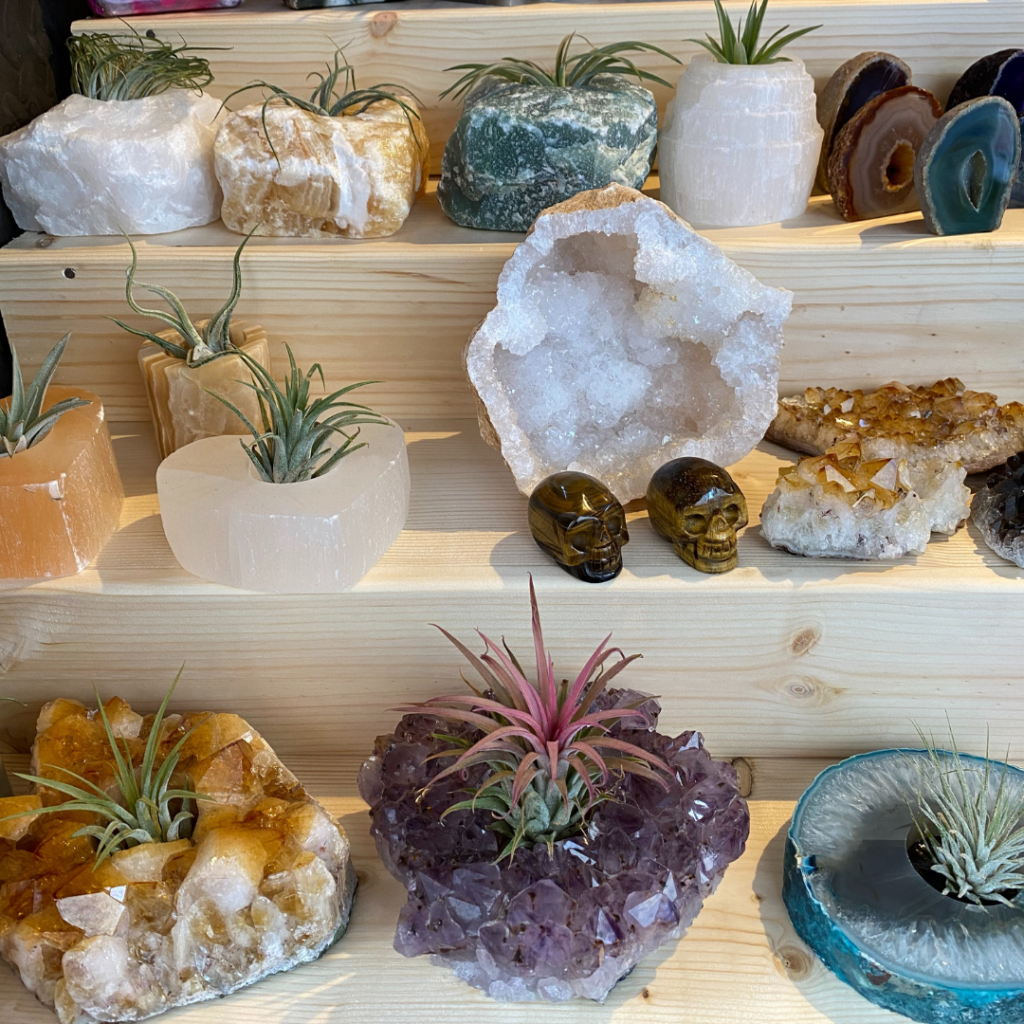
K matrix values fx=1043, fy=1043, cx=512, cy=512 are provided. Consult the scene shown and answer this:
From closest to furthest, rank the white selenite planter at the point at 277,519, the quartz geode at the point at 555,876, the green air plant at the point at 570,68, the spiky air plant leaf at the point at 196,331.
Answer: the quartz geode at the point at 555,876 < the white selenite planter at the point at 277,519 < the spiky air plant leaf at the point at 196,331 < the green air plant at the point at 570,68

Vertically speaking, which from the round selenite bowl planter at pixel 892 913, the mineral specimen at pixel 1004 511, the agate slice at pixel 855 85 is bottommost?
the round selenite bowl planter at pixel 892 913

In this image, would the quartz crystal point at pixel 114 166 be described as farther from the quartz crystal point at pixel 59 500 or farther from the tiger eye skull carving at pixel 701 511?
the tiger eye skull carving at pixel 701 511

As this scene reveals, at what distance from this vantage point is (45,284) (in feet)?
4.06

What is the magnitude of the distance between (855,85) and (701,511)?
2.01ft

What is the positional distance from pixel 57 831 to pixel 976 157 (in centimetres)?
118

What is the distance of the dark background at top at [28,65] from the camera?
1269 millimetres

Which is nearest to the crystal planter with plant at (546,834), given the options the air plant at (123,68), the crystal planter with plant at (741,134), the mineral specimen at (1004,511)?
the mineral specimen at (1004,511)

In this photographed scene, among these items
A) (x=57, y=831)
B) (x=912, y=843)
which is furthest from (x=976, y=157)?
(x=57, y=831)

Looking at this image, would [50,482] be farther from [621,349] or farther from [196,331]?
[621,349]

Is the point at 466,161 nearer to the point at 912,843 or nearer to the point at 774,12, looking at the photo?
the point at 774,12

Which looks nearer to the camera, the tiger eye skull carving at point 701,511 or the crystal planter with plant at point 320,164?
the tiger eye skull carving at point 701,511

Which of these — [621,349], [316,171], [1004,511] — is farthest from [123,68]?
[1004,511]

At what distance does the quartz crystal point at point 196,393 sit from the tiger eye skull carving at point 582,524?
344 mm

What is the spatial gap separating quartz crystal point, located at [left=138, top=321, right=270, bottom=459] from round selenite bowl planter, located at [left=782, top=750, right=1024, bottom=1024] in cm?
72
